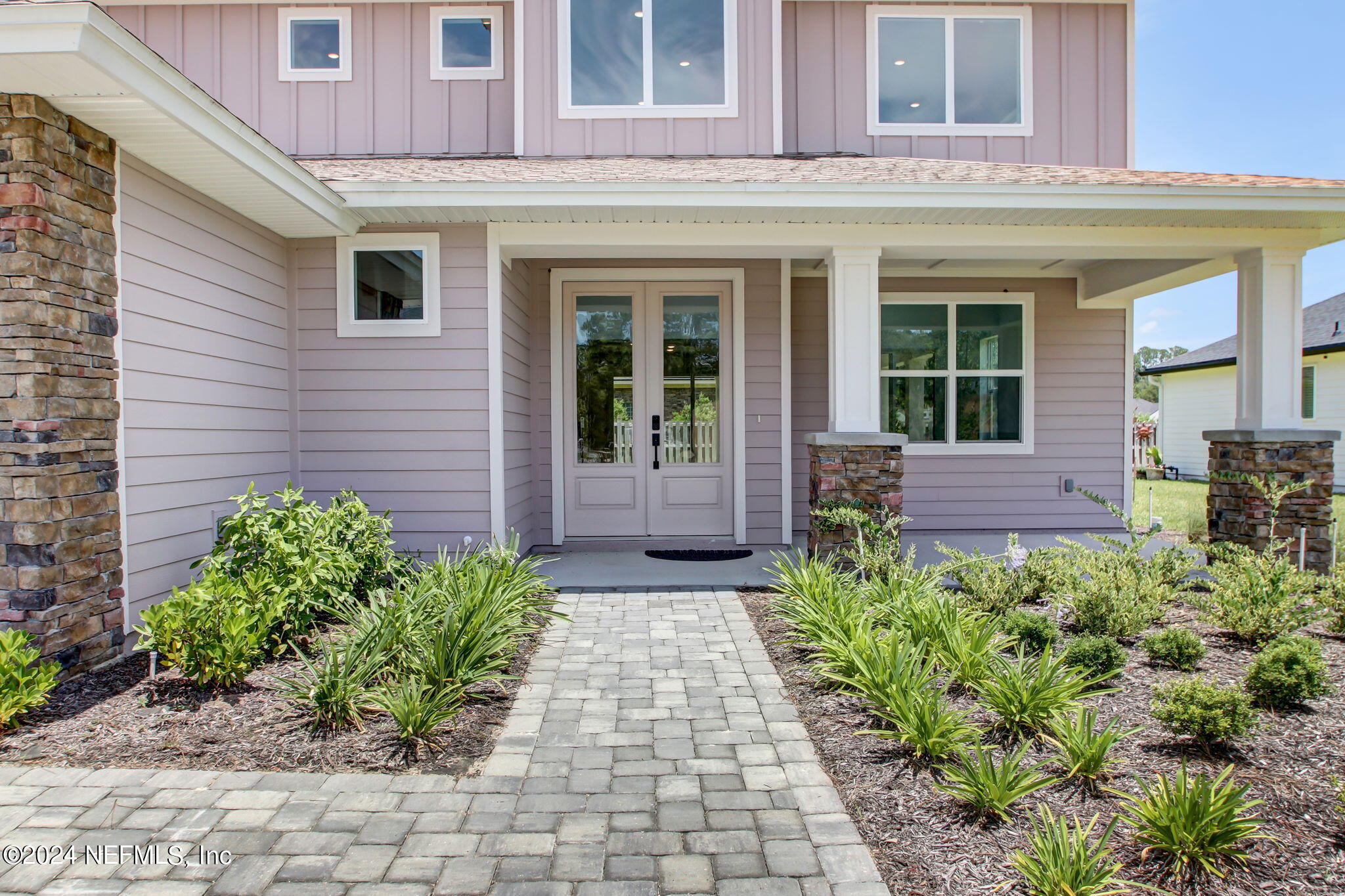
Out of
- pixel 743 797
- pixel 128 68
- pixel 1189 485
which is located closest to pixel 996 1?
pixel 128 68

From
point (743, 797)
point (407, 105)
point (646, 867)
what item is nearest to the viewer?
point (646, 867)

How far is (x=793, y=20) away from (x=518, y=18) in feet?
8.24

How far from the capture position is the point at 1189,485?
15180 mm

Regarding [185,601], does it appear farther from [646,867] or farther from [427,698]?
[646,867]

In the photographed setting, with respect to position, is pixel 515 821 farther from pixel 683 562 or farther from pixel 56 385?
pixel 683 562

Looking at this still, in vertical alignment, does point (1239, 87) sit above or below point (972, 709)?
above

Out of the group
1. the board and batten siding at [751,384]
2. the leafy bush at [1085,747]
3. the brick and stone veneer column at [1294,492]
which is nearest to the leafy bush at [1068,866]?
the leafy bush at [1085,747]

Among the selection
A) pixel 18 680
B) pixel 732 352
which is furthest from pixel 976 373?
pixel 18 680

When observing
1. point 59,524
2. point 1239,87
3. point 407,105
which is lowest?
point 59,524

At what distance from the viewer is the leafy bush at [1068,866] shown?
5.73ft

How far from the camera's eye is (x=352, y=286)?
5199 mm

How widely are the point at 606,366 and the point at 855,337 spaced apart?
2.42 meters

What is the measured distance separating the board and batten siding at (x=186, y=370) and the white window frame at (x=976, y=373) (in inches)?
214

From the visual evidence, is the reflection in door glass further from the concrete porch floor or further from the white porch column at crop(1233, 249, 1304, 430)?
the white porch column at crop(1233, 249, 1304, 430)
